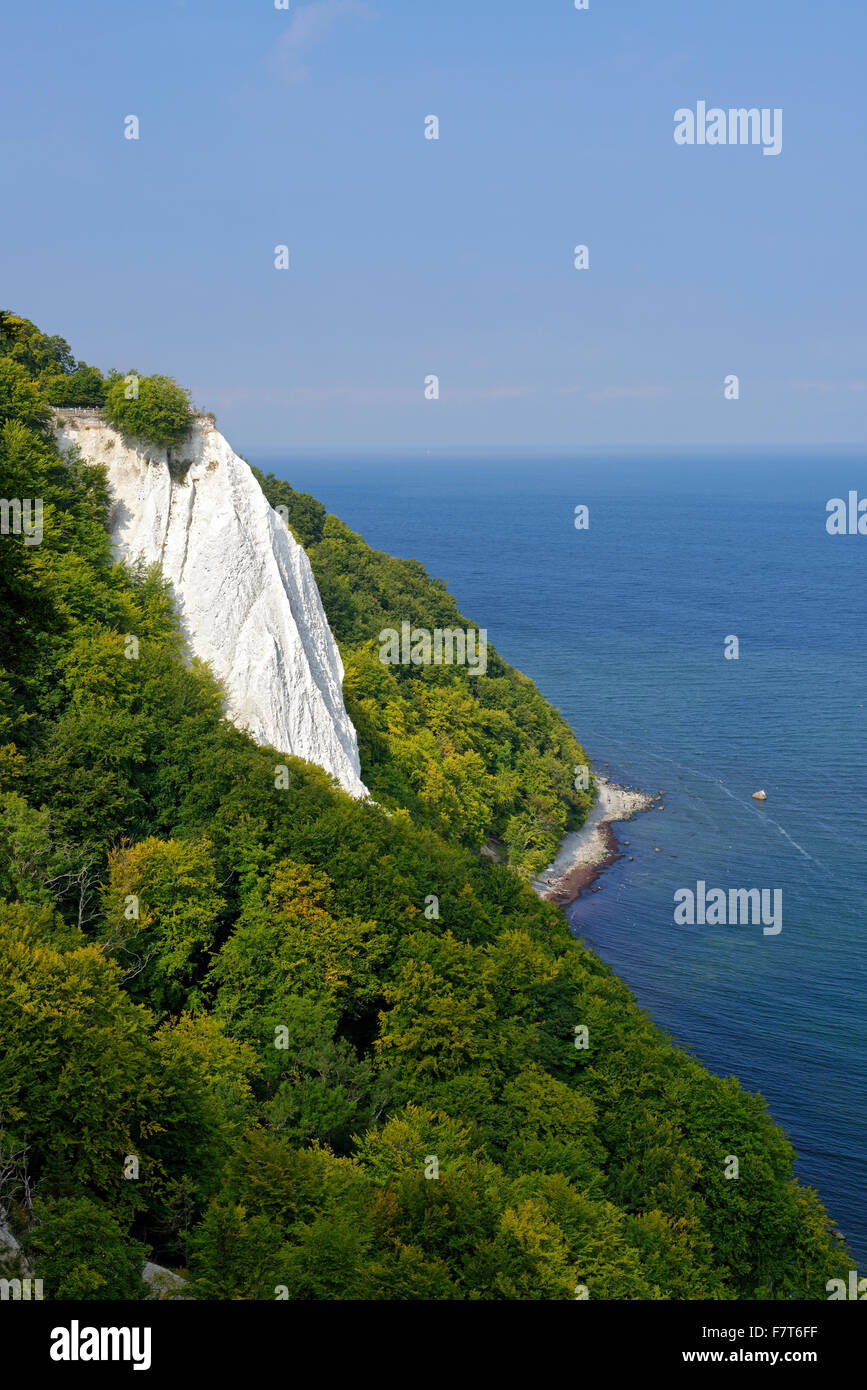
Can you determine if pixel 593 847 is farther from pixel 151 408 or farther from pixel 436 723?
pixel 151 408

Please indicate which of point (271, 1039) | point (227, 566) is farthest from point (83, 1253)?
point (227, 566)

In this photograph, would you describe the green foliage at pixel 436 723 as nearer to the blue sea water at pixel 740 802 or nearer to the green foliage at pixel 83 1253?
the blue sea water at pixel 740 802

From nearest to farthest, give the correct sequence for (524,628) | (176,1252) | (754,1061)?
(176,1252) → (754,1061) → (524,628)

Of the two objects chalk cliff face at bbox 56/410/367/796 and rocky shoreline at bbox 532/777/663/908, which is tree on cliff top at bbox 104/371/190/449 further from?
rocky shoreline at bbox 532/777/663/908

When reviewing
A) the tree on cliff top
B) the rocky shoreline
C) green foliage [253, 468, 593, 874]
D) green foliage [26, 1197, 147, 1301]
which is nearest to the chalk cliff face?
the tree on cliff top
